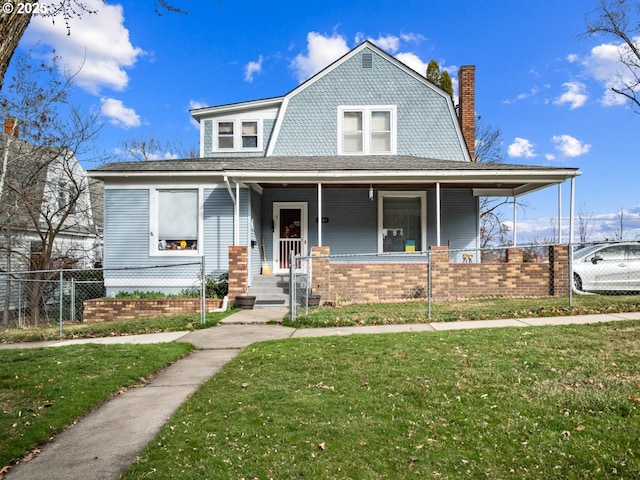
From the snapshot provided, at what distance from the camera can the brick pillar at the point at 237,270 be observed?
441 inches

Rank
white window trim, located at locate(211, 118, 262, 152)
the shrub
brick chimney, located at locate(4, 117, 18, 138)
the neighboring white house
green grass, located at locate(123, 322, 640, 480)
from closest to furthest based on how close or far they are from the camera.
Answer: green grass, located at locate(123, 322, 640, 480) < the shrub < brick chimney, located at locate(4, 117, 18, 138) < the neighboring white house < white window trim, located at locate(211, 118, 262, 152)

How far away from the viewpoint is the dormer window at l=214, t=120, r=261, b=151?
1568 cm

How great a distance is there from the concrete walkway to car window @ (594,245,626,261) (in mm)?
4392

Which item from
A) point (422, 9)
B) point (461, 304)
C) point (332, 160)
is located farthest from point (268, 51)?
point (461, 304)

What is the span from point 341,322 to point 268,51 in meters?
16.2

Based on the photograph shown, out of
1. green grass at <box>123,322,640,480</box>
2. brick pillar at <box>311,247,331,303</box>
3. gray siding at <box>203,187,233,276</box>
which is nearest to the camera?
green grass at <box>123,322,640,480</box>

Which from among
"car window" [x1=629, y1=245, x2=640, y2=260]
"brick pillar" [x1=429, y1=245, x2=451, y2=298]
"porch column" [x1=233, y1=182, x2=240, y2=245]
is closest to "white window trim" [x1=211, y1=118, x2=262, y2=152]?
"porch column" [x1=233, y1=182, x2=240, y2=245]

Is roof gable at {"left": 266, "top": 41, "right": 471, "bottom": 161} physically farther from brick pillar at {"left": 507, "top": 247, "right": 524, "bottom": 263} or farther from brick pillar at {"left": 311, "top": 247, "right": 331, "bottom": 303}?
brick pillar at {"left": 311, "top": 247, "right": 331, "bottom": 303}

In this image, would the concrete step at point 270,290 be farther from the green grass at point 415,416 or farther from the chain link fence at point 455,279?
the green grass at point 415,416

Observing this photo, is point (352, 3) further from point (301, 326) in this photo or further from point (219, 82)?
point (301, 326)

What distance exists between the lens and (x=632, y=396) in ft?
12.8

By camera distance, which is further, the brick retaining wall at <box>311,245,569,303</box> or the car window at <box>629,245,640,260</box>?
the car window at <box>629,245,640,260</box>

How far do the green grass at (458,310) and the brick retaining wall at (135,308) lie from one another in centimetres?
309

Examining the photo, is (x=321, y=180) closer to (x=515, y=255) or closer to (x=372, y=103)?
(x=372, y=103)
